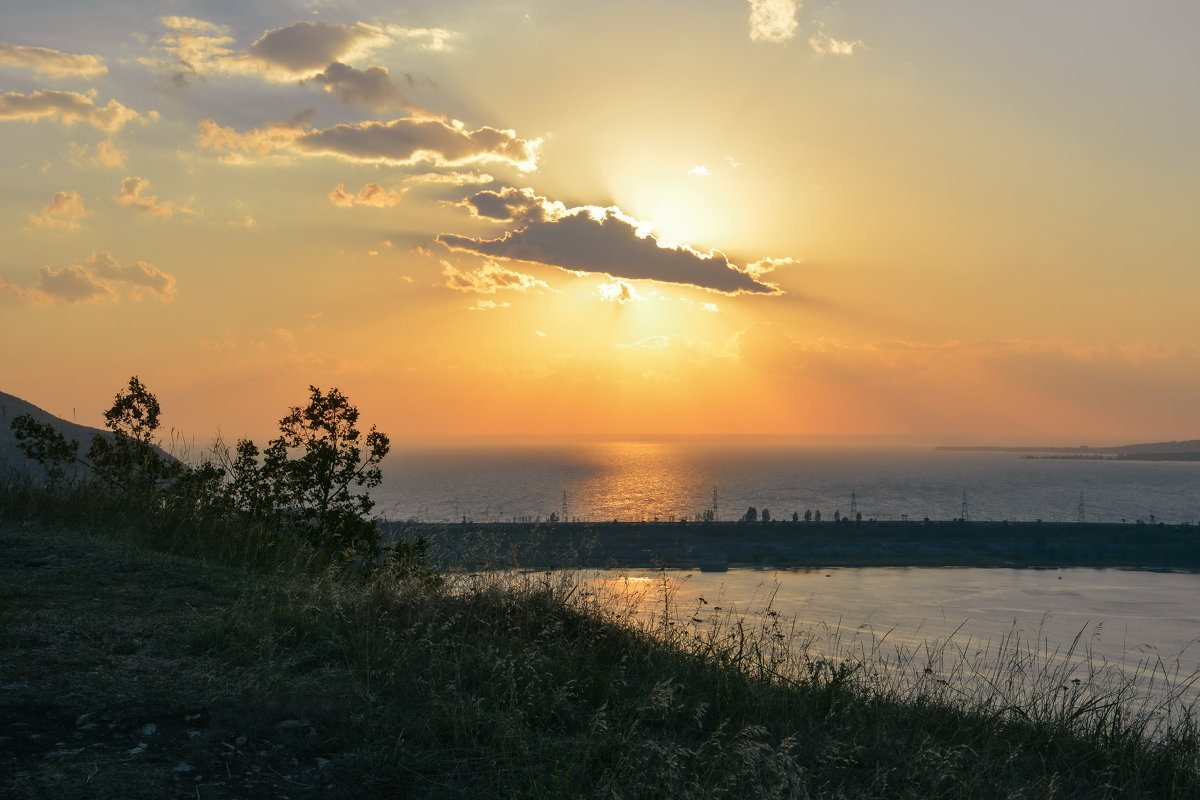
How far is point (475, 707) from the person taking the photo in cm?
602

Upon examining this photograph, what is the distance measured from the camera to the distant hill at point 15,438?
50.9ft

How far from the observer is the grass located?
16.5ft

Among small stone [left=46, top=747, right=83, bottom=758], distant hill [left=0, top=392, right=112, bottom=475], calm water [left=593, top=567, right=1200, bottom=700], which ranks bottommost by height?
calm water [left=593, top=567, right=1200, bottom=700]

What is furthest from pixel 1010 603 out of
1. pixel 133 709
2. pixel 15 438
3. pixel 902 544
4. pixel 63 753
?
pixel 63 753

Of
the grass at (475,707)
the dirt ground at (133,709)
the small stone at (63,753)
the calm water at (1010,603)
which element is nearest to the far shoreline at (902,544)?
the calm water at (1010,603)

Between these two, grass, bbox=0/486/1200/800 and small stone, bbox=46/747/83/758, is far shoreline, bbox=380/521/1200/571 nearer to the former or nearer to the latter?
grass, bbox=0/486/1200/800

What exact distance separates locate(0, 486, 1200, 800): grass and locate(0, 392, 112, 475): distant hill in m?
7.02

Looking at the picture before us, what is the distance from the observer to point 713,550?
454ft

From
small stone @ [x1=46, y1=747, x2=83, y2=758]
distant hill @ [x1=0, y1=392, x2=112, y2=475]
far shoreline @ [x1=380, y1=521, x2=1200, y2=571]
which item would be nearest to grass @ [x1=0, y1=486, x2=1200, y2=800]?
small stone @ [x1=46, y1=747, x2=83, y2=758]

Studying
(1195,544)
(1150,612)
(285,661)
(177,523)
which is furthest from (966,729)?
(1195,544)

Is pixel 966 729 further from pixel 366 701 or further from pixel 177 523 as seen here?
pixel 177 523

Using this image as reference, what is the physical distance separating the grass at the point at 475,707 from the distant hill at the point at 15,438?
7020 mm

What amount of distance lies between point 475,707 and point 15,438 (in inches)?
749

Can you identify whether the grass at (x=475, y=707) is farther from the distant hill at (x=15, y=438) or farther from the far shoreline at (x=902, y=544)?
the far shoreline at (x=902, y=544)
